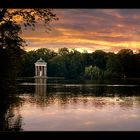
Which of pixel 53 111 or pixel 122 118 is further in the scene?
pixel 53 111

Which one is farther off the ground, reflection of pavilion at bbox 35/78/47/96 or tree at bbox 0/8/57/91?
tree at bbox 0/8/57/91

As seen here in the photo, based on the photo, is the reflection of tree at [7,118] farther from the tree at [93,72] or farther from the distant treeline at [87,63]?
the tree at [93,72]

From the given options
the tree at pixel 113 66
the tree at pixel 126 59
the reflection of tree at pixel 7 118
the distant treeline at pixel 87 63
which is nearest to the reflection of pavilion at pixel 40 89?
the reflection of tree at pixel 7 118

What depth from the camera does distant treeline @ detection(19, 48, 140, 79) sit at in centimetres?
6026

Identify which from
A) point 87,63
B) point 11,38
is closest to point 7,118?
point 11,38

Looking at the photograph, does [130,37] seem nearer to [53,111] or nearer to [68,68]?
[68,68]

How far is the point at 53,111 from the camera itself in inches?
745

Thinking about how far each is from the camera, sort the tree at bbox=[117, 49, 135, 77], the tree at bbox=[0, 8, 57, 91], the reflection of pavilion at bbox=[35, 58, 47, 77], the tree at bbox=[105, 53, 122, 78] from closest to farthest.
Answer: the tree at bbox=[0, 8, 57, 91], the tree at bbox=[117, 49, 135, 77], the tree at bbox=[105, 53, 122, 78], the reflection of pavilion at bbox=[35, 58, 47, 77]

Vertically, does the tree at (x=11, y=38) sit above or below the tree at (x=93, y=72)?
above

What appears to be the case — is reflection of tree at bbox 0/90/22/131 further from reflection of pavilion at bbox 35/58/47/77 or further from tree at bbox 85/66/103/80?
tree at bbox 85/66/103/80

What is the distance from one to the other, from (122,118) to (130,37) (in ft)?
120

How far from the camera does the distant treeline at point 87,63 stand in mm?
60263

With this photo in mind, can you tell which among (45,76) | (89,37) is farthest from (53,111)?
(45,76)

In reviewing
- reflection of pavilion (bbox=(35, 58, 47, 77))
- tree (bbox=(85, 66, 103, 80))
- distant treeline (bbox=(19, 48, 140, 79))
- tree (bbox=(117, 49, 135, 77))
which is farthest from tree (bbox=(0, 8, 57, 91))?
tree (bbox=(85, 66, 103, 80))
